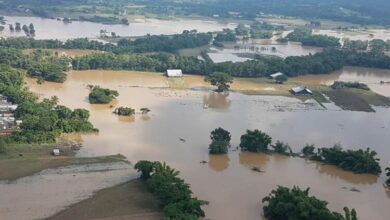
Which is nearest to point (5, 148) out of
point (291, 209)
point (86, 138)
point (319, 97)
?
point (86, 138)

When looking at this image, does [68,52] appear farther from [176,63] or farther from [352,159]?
[352,159]

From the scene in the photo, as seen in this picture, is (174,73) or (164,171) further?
(174,73)

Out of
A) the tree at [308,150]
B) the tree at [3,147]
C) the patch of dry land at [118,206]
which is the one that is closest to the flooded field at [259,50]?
the tree at [308,150]

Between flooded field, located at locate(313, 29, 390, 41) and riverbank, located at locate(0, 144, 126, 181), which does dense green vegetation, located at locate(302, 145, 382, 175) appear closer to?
riverbank, located at locate(0, 144, 126, 181)

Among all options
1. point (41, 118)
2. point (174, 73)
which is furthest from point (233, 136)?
point (174, 73)

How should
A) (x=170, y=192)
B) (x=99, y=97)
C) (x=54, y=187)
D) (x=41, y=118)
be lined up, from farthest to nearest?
(x=99, y=97) < (x=41, y=118) < (x=54, y=187) < (x=170, y=192)
